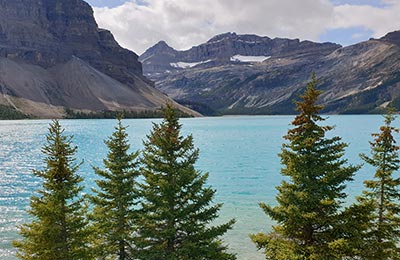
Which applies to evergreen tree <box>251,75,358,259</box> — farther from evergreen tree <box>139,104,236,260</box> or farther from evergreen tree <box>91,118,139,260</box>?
evergreen tree <box>91,118,139,260</box>

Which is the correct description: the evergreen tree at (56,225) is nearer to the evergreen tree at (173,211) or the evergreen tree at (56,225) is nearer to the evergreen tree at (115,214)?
the evergreen tree at (115,214)

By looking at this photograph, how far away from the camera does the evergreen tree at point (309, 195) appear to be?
16109mm

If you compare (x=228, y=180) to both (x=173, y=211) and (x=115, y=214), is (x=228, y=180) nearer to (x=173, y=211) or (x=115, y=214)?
(x=115, y=214)

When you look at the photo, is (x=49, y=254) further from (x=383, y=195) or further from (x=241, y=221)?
(x=241, y=221)

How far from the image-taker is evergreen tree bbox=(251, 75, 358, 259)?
1611 cm

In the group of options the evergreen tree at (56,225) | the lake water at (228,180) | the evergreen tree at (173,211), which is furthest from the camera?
the lake water at (228,180)

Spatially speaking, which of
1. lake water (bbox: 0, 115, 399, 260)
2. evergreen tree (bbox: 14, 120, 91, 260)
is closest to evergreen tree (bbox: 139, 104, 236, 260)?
evergreen tree (bbox: 14, 120, 91, 260)

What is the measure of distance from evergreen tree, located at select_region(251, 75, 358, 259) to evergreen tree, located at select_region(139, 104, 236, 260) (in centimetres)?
324

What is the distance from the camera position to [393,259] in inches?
707

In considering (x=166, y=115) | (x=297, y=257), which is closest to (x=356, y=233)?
(x=297, y=257)

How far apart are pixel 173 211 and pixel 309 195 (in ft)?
21.2

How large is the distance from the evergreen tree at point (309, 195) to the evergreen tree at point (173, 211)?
3238 millimetres

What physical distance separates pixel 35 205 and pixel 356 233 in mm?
13767

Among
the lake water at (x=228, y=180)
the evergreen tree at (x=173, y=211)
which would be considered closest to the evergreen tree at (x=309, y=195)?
the evergreen tree at (x=173, y=211)
